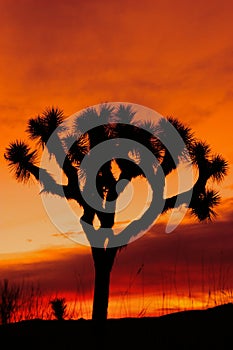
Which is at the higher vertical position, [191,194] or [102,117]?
[102,117]

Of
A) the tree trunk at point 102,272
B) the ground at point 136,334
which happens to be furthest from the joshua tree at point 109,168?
the ground at point 136,334

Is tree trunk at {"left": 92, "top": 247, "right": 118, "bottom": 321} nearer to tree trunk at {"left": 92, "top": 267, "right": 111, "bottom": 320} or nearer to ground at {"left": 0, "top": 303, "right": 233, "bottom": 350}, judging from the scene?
tree trunk at {"left": 92, "top": 267, "right": 111, "bottom": 320}

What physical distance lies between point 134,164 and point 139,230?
5.95 ft

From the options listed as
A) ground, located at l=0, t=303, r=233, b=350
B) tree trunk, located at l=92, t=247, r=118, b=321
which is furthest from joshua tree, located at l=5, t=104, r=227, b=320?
ground, located at l=0, t=303, r=233, b=350

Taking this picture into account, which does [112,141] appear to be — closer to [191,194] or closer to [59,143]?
[59,143]

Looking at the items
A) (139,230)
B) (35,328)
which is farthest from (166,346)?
(139,230)

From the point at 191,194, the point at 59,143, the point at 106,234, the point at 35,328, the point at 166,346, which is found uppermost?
the point at 59,143

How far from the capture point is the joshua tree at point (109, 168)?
16.3 meters

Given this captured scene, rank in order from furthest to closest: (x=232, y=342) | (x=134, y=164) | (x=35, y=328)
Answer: (x=134, y=164) < (x=35, y=328) < (x=232, y=342)

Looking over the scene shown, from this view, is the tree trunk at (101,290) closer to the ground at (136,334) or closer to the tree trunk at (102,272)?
the tree trunk at (102,272)

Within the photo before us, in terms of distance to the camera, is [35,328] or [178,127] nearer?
[35,328]

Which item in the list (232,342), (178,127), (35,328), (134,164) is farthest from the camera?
(178,127)

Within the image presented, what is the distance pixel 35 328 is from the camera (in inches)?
388

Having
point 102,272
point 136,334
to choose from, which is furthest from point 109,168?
point 136,334
